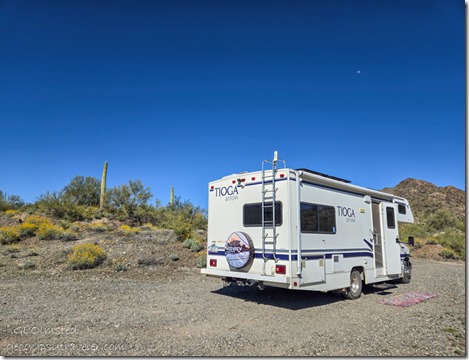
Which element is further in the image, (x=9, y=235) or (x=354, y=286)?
(x=9, y=235)

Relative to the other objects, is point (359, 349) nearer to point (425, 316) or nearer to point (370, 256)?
point (425, 316)

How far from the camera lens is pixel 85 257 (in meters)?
12.3

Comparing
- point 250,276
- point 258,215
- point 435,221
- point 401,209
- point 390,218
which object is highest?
point 401,209

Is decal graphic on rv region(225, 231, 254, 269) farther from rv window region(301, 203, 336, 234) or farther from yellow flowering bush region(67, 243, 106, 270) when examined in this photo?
yellow flowering bush region(67, 243, 106, 270)

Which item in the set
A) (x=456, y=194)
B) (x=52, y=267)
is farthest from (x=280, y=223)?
(x=456, y=194)

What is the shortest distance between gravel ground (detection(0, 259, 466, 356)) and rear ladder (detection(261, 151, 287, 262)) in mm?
1350

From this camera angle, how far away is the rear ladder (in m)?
7.56

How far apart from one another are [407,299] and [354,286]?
52.7 inches

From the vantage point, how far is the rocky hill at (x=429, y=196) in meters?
43.4

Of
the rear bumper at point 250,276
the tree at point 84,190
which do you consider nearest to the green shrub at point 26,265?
the rear bumper at point 250,276

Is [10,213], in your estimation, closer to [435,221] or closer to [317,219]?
[317,219]

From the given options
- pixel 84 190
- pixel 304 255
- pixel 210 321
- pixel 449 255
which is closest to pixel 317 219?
pixel 304 255

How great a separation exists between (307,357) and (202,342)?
1.54 meters

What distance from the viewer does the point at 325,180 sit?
27.5ft
